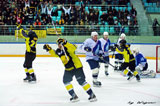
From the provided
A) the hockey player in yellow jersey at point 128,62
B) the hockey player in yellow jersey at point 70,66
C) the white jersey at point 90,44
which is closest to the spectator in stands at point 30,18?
the hockey player in yellow jersey at point 128,62

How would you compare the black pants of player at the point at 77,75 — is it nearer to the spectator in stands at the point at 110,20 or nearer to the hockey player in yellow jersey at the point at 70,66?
the hockey player in yellow jersey at the point at 70,66

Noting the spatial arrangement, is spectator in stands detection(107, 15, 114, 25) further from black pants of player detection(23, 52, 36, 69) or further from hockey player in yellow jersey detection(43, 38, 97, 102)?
hockey player in yellow jersey detection(43, 38, 97, 102)

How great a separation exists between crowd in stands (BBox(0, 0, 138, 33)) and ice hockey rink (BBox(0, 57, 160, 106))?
4.65m

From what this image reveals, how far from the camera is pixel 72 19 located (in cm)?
1309

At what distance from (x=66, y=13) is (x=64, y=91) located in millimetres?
7851

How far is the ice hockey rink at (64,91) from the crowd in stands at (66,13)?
465 cm

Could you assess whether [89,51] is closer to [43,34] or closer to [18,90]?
[18,90]

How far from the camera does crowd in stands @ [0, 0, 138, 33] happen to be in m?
13.0

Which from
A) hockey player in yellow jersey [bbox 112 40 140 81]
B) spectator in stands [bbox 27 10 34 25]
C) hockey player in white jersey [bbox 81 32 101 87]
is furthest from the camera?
spectator in stands [bbox 27 10 34 25]

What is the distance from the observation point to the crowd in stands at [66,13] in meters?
13.0

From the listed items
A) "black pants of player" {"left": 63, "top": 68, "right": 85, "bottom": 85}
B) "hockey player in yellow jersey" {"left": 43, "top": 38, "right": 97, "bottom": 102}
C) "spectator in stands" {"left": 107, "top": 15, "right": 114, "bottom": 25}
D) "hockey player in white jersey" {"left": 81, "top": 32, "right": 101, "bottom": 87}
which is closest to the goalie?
"hockey player in white jersey" {"left": 81, "top": 32, "right": 101, "bottom": 87}

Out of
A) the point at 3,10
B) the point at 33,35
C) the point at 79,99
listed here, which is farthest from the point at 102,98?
the point at 3,10

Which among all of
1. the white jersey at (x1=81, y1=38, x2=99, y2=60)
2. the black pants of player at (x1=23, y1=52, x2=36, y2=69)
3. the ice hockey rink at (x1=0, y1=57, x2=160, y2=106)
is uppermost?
the white jersey at (x1=81, y1=38, x2=99, y2=60)

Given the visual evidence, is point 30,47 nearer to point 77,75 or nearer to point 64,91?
point 64,91
